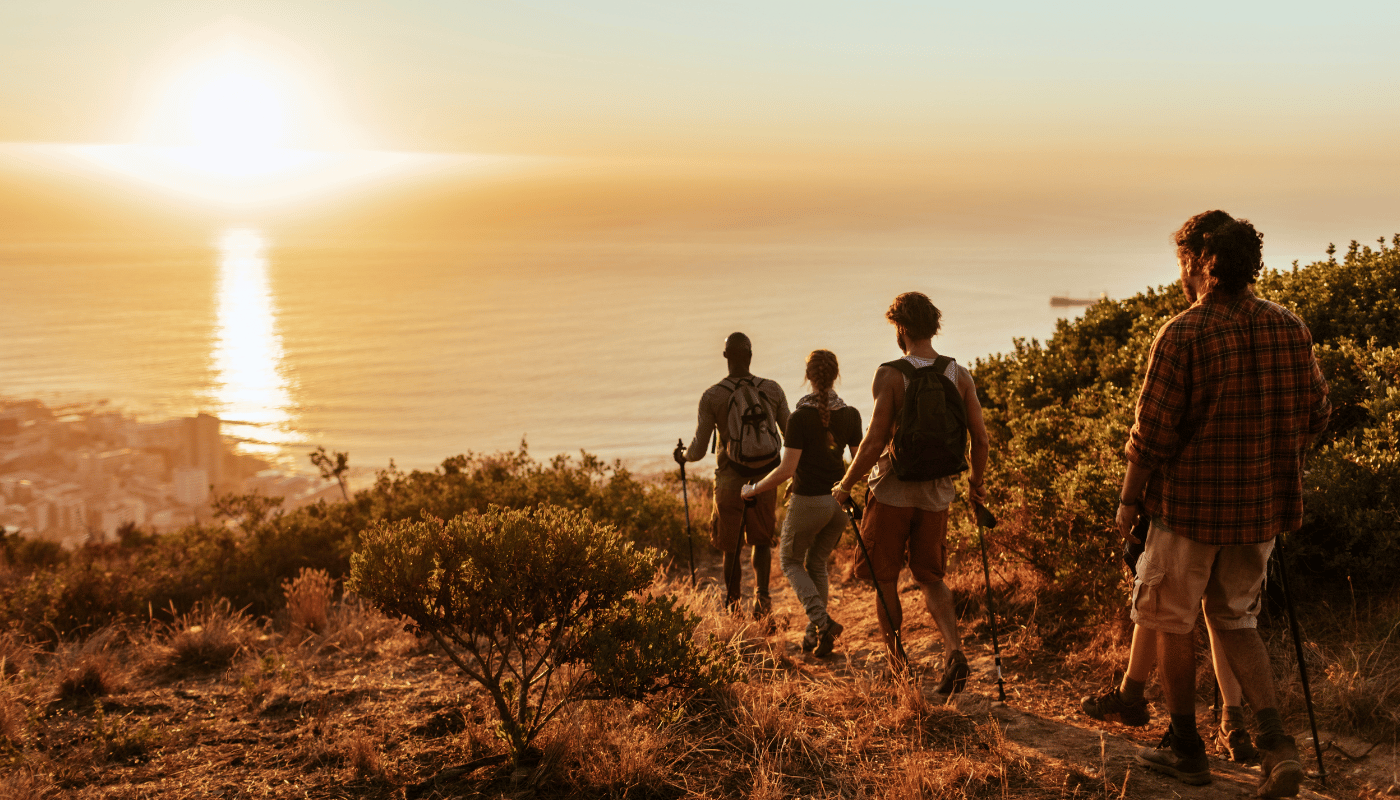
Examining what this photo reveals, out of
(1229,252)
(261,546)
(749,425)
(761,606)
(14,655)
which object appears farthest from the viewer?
(261,546)

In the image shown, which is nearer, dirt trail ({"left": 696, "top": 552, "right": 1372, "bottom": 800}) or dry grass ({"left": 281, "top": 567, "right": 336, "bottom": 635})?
dirt trail ({"left": 696, "top": 552, "right": 1372, "bottom": 800})

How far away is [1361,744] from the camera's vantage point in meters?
3.57

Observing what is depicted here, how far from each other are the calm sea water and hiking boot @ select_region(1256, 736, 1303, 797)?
9448 millimetres

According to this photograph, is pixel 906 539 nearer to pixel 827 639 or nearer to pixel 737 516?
pixel 827 639

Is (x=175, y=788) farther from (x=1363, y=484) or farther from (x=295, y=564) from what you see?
(x=1363, y=484)

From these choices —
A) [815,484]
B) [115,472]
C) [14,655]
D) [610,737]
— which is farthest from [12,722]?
[115,472]

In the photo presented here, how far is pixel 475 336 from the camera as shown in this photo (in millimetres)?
90812

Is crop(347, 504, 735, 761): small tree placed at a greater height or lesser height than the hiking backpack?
lesser

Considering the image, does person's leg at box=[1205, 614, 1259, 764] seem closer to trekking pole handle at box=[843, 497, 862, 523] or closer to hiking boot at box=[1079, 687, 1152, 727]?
hiking boot at box=[1079, 687, 1152, 727]

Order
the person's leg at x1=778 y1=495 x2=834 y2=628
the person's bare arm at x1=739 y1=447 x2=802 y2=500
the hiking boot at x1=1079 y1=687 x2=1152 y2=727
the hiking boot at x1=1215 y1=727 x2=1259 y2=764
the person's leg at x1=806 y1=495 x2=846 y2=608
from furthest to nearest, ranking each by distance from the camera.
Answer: the person's leg at x1=806 y1=495 x2=846 y2=608 < the person's leg at x1=778 y1=495 x2=834 y2=628 < the person's bare arm at x1=739 y1=447 x2=802 y2=500 < the hiking boot at x1=1079 y1=687 x2=1152 y2=727 < the hiking boot at x1=1215 y1=727 x2=1259 y2=764

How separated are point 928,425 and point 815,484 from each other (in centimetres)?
129

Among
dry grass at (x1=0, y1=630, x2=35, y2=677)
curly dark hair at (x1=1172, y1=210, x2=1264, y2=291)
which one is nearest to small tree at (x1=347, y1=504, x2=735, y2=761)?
curly dark hair at (x1=1172, y1=210, x2=1264, y2=291)

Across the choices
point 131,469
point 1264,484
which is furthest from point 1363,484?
point 131,469

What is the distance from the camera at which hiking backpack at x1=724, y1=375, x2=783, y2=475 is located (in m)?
5.87
